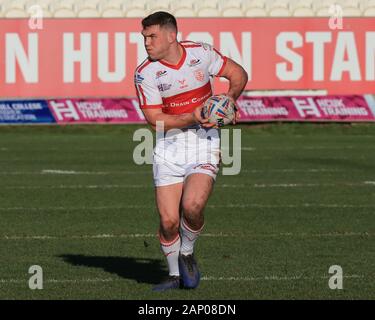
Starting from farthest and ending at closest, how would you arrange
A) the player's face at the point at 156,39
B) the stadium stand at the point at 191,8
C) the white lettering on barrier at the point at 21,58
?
the stadium stand at the point at 191,8 < the white lettering on barrier at the point at 21,58 < the player's face at the point at 156,39

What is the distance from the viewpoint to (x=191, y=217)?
961 cm

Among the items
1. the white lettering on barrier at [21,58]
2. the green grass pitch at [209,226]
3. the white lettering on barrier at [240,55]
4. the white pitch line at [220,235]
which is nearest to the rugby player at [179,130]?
the green grass pitch at [209,226]

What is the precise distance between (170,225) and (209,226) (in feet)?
13.5

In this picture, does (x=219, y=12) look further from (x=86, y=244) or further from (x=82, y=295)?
(x=82, y=295)

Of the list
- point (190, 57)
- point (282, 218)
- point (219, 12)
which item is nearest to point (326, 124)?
point (219, 12)

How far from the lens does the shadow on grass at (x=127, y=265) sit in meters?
10.4

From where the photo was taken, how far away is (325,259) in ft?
36.8

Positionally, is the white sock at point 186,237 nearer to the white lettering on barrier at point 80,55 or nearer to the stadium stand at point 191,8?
the white lettering on barrier at point 80,55

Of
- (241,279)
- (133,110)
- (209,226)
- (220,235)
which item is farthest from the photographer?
(133,110)

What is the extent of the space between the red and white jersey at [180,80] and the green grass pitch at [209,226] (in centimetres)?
153

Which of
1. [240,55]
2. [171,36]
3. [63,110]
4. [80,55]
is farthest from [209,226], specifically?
[240,55]

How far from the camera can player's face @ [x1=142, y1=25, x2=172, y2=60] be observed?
31.1 ft

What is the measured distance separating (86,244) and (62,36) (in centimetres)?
2004

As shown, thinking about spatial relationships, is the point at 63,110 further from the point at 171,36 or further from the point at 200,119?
the point at 200,119
